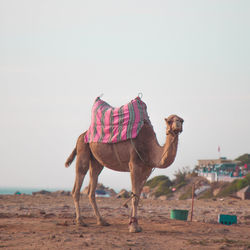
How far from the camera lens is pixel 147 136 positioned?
12359 mm

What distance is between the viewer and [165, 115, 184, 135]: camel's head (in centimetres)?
1094

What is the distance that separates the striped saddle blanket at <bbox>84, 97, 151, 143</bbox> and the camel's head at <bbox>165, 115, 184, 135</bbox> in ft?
4.03

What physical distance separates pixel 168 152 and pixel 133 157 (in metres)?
1.27

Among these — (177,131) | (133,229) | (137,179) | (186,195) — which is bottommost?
(133,229)

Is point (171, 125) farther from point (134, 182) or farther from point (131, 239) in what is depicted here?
point (131, 239)

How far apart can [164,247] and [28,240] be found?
3045 millimetres

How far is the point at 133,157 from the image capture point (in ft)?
39.8

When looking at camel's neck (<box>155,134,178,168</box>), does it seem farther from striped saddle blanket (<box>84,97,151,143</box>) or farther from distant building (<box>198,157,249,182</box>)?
distant building (<box>198,157,249,182</box>)

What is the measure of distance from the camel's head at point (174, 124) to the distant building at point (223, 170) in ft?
121

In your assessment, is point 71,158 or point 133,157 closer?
point 133,157

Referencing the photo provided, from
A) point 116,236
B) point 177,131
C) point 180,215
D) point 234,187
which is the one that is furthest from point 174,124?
point 234,187

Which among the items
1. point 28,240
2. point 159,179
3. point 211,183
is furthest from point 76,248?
point 159,179

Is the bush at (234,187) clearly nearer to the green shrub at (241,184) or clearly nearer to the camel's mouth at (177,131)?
the green shrub at (241,184)

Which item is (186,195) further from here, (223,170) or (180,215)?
(180,215)
